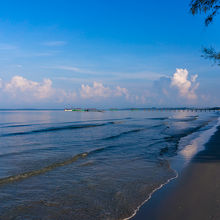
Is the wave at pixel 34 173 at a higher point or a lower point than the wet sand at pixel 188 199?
lower

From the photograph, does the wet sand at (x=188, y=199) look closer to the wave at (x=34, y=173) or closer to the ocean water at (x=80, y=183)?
the ocean water at (x=80, y=183)

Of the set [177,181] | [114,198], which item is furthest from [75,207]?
[177,181]

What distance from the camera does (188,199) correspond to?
586cm

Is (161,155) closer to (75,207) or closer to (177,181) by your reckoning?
(177,181)

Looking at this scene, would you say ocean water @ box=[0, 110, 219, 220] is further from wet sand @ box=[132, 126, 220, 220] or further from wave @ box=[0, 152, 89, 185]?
wet sand @ box=[132, 126, 220, 220]

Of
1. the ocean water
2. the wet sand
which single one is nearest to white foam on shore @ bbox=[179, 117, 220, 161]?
the ocean water

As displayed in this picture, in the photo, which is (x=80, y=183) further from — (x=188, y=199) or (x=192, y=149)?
(x=192, y=149)

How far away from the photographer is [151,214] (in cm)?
503

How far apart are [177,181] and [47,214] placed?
4.71 meters

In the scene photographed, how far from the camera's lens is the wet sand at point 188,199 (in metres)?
4.92

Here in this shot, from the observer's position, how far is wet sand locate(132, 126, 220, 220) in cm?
492

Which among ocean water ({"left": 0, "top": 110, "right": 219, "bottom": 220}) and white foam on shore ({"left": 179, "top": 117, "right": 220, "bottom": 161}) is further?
white foam on shore ({"left": 179, "top": 117, "right": 220, "bottom": 161})

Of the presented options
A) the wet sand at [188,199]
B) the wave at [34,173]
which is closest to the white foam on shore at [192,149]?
the wet sand at [188,199]

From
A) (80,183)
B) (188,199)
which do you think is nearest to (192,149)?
(188,199)
